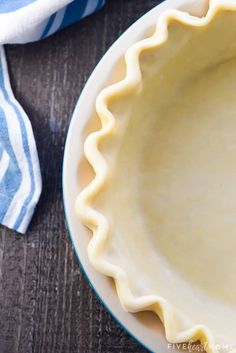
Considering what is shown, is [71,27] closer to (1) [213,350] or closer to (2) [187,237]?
(2) [187,237]

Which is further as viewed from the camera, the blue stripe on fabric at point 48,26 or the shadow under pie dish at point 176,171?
the blue stripe on fabric at point 48,26

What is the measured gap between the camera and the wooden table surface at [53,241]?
713 mm

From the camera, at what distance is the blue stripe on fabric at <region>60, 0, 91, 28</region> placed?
2.44ft

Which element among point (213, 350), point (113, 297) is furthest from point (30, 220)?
point (213, 350)

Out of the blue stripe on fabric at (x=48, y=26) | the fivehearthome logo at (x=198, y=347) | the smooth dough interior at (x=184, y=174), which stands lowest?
the fivehearthome logo at (x=198, y=347)

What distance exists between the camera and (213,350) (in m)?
0.55

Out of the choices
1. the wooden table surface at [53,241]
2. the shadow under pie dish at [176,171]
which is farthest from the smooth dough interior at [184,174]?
the wooden table surface at [53,241]

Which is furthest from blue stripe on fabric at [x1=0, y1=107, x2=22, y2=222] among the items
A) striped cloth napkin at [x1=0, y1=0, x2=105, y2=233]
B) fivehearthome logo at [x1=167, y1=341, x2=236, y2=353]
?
fivehearthome logo at [x1=167, y1=341, x2=236, y2=353]

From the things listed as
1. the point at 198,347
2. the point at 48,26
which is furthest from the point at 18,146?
the point at 198,347

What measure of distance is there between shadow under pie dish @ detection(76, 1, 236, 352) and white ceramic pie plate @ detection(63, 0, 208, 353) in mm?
28

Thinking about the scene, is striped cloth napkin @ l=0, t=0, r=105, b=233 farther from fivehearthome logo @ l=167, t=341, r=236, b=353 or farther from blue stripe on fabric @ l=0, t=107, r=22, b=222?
fivehearthome logo @ l=167, t=341, r=236, b=353

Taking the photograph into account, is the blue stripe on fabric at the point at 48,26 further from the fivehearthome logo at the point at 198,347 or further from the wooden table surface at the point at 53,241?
the fivehearthome logo at the point at 198,347

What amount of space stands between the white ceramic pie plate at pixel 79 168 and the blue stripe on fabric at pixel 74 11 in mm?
130

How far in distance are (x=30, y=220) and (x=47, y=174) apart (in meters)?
0.06
